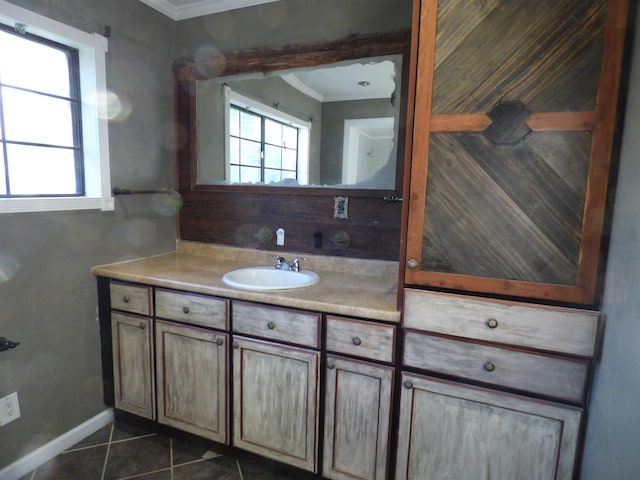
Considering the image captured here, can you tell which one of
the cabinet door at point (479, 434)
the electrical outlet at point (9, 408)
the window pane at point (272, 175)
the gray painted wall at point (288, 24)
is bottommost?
the electrical outlet at point (9, 408)

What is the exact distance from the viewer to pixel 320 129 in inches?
79.6

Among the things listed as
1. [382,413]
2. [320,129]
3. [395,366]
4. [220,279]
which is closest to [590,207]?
[395,366]

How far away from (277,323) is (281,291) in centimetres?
14

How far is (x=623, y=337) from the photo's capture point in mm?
1002

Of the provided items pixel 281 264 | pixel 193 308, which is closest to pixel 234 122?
pixel 281 264

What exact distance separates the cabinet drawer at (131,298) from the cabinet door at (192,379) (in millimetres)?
121

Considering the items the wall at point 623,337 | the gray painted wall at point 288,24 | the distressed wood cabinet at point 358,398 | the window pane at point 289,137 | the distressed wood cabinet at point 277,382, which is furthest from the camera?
the window pane at point 289,137

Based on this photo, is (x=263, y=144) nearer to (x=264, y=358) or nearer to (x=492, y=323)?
(x=264, y=358)

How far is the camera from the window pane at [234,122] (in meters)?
2.25

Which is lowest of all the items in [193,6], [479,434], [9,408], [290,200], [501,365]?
[9,408]

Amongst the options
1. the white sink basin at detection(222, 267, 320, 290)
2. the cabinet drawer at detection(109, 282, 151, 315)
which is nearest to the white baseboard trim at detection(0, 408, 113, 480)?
the cabinet drawer at detection(109, 282, 151, 315)

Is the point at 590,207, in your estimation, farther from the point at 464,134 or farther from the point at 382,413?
the point at 382,413

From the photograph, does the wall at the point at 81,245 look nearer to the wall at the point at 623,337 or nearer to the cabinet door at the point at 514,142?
the cabinet door at the point at 514,142

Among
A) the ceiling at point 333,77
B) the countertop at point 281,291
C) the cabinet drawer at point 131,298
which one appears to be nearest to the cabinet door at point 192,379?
the cabinet drawer at point 131,298
